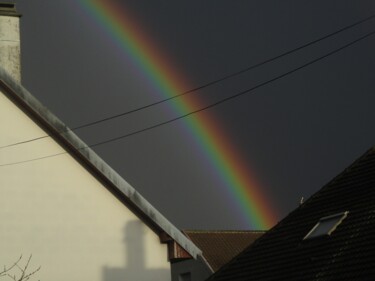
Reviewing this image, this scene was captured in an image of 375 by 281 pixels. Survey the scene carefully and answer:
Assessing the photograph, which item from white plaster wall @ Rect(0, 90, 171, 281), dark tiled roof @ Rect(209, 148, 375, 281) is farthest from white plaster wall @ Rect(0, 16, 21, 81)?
dark tiled roof @ Rect(209, 148, 375, 281)

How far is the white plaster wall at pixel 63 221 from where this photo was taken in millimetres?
16562

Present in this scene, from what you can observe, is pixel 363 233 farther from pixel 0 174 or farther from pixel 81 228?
pixel 0 174

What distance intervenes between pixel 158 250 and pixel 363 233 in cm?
362

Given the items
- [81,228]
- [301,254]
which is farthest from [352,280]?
[81,228]

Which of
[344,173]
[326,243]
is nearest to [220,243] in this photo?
[344,173]

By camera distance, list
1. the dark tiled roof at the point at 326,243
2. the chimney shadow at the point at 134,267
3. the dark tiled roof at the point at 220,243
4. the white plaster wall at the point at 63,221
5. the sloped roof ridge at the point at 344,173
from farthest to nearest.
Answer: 1. the dark tiled roof at the point at 220,243
2. the sloped roof ridge at the point at 344,173
3. the chimney shadow at the point at 134,267
4. the white plaster wall at the point at 63,221
5. the dark tiled roof at the point at 326,243

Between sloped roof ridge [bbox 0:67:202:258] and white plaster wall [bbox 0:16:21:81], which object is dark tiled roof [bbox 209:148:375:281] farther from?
white plaster wall [bbox 0:16:21:81]

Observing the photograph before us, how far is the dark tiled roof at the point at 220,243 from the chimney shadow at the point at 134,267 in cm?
3252

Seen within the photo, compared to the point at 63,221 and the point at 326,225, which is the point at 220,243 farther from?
the point at 63,221

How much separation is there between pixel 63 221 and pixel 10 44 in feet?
16.0

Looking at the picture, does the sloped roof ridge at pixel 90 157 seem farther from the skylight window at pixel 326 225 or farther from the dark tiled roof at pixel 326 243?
the skylight window at pixel 326 225

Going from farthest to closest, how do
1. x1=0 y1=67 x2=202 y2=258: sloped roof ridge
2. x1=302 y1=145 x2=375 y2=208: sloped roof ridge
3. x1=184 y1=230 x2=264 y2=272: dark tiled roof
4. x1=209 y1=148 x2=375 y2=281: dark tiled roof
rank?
1. x1=184 y1=230 x2=264 y2=272: dark tiled roof
2. x1=302 y1=145 x2=375 y2=208: sloped roof ridge
3. x1=0 y1=67 x2=202 y2=258: sloped roof ridge
4. x1=209 y1=148 x2=375 y2=281: dark tiled roof

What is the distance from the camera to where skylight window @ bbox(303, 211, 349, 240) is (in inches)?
675

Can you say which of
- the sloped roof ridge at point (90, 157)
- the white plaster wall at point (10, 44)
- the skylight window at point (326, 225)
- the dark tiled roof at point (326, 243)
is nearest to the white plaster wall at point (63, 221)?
the sloped roof ridge at point (90, 157)
